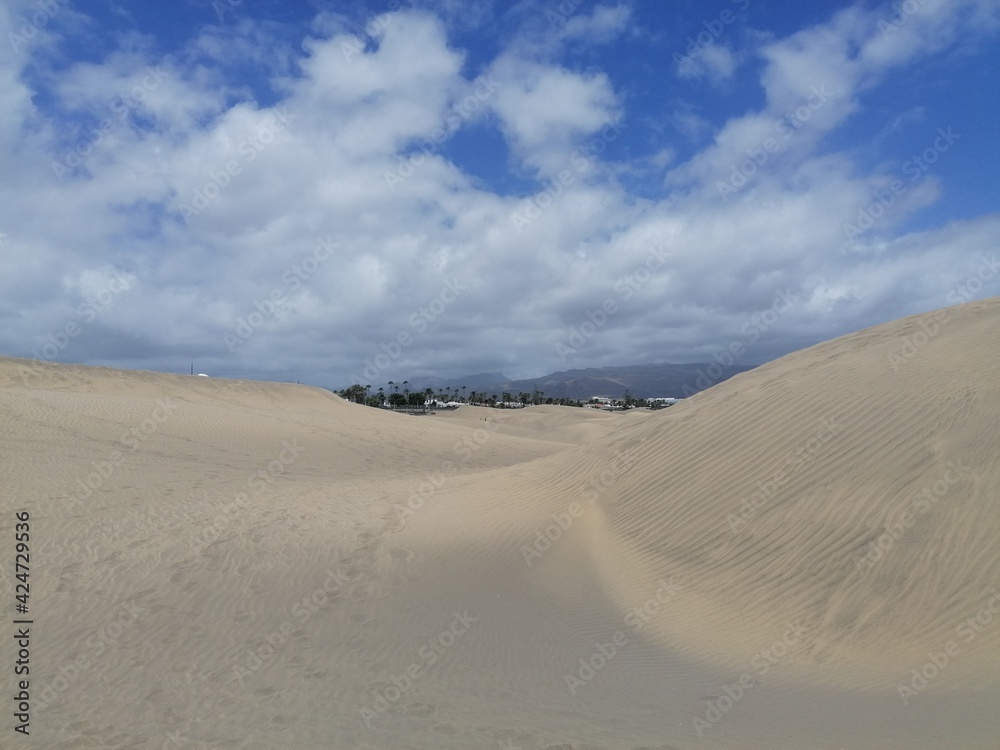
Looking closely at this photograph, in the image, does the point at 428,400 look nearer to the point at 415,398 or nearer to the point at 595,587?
the point at 415,398

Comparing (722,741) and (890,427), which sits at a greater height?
(890,427)

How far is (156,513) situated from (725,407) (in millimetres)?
11108

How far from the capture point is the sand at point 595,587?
523 cm

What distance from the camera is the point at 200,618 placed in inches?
300

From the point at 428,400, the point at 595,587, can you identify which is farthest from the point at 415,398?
the point at 595,587

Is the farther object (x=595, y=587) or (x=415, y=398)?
(x=415, y=398)

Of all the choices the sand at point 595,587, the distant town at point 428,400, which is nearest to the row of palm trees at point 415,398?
the distant town at point 428,400

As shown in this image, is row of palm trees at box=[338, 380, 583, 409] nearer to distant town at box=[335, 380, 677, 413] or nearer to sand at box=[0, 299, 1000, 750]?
distant town at box=[335, 380, 677, 413]

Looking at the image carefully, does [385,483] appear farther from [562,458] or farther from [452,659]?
[452,659]

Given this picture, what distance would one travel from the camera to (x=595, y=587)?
885 cm

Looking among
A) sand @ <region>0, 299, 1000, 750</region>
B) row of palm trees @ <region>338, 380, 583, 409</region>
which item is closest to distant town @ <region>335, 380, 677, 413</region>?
row of palm trees @ <region>338, 380, 583, 409</region>

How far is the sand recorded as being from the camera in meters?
5.23

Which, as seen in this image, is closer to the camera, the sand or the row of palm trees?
the sand

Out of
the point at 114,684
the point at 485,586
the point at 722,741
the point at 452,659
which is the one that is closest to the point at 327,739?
the point at 452,659
